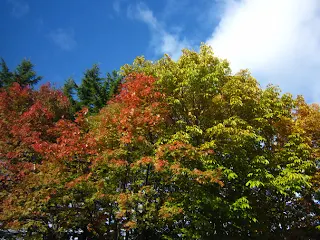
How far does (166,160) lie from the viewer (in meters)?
9.08

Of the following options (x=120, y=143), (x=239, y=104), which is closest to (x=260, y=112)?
(x=239, y=104)

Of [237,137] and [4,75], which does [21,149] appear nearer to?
[237,137]

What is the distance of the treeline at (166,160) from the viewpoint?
29.7 feet

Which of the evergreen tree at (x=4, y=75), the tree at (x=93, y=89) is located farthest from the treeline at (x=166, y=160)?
the evergreen tree at (x=4, y=75)

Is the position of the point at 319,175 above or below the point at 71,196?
above

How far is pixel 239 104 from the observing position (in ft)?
36.5

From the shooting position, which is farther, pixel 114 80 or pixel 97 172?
pixel 114 80

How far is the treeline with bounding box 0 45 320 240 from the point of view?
906 cm

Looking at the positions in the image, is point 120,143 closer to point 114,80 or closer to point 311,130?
point 311,130

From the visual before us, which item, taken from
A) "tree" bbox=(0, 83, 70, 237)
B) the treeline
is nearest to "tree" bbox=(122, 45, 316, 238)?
the treeline

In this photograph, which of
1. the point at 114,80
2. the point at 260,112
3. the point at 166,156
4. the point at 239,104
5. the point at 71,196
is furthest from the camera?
the point at 114,80

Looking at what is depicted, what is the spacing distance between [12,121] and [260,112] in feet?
34.3

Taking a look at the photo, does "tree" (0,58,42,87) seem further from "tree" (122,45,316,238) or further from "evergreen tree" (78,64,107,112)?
"tree" (122,45,316,238)

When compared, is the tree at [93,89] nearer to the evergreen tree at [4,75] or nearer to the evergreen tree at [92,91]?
the evergreen tree at [92,91]
